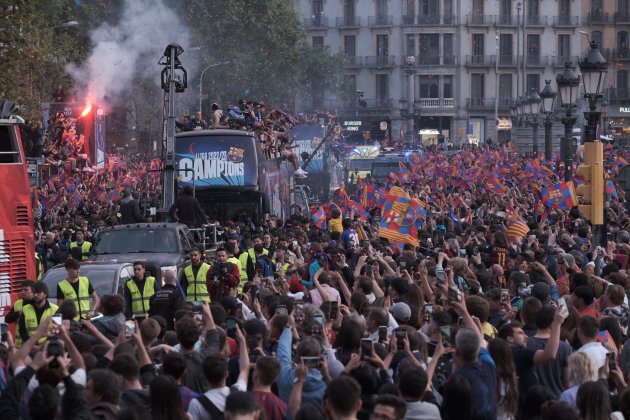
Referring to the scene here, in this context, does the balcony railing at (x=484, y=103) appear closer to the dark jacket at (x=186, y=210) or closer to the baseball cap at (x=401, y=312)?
the dark jacket at (x=186, y=210)

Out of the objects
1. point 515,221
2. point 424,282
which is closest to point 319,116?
point 515,221

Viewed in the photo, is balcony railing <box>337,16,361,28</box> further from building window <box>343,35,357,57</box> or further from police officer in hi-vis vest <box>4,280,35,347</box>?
police officer in hi-vis vest <box>4,280,35,347</box>

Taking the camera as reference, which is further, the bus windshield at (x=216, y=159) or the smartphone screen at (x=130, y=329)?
the bus windshield at (x=216, y=159)

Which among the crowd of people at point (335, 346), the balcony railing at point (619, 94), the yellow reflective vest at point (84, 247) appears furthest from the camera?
the balcony railing at point (619, 94)

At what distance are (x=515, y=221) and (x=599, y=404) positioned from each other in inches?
526

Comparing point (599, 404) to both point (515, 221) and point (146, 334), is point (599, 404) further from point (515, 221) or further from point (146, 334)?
point (515, 221)

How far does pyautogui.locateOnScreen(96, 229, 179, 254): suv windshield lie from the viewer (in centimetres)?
1956

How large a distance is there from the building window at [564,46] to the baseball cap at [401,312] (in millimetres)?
93348

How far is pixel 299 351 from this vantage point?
8648mm

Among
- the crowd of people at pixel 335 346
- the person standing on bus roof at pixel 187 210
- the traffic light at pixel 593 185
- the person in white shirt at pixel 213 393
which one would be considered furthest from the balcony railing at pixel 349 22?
the person in white shirt at pixel 213 393

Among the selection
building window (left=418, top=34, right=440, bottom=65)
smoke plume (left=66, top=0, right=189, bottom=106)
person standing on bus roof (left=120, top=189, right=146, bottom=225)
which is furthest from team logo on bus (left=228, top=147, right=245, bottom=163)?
building window (left=418, top=34, right=440, bottom=65)

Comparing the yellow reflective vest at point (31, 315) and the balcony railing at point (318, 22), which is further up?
the balcony railing at point (318, 22)

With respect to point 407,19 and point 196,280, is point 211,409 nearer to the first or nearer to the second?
point 196,280

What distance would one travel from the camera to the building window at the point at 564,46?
103m
